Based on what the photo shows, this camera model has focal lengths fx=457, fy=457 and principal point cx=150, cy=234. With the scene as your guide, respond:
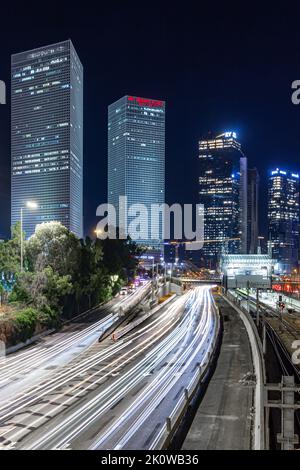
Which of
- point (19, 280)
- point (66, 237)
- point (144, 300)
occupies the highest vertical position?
point (66, 237)

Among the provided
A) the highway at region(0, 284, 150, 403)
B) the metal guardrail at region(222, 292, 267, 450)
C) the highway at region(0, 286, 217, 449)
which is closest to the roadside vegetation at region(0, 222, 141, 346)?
the highway at region(0, 284, 150, 403)

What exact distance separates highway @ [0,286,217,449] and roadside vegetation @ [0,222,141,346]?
7114mm

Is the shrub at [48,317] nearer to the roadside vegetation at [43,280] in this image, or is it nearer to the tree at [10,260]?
the roadside vegetation at [43,280]

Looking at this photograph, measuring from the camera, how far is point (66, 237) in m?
55.7

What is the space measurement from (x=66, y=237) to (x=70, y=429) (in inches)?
1422

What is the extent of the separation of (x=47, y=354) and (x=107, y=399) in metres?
15.4

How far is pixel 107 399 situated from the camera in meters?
26.0

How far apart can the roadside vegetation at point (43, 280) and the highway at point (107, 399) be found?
711 centimetres

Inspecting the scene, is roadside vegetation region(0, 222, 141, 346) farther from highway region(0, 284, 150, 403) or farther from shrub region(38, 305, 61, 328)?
highway region(0, 284, 150, 403)

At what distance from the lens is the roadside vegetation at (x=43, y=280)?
145 ft

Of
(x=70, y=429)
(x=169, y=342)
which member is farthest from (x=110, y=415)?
(x=169, y=342)

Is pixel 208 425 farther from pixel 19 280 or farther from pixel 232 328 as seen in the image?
pixel 232 328

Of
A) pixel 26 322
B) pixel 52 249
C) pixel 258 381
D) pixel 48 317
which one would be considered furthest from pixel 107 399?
pixel 52 249

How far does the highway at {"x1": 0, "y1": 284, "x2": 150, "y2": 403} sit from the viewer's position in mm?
30734
